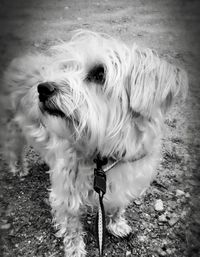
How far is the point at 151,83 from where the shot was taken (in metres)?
1.97

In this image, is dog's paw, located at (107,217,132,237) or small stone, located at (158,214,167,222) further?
small stone, located at (158,214,167,222)

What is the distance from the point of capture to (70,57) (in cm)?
221

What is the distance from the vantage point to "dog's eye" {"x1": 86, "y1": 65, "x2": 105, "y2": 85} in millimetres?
2014

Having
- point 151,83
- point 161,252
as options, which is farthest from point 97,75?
point 161,252

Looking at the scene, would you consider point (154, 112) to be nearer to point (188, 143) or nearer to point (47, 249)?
point (47, 249)

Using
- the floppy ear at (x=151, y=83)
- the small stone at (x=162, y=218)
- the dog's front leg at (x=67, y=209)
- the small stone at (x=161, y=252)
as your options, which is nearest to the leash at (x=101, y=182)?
the dog's front leg at (x=67, y=209)

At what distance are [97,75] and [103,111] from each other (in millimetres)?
280

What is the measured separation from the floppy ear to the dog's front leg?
872 millimetres

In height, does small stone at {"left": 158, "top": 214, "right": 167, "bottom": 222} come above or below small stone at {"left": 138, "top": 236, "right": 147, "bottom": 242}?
above

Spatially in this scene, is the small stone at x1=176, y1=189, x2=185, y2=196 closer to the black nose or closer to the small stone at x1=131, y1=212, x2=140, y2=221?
the small stone at x1=131, y1=212, x2=140, y2=221

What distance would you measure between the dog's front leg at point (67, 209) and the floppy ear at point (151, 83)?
0.87m

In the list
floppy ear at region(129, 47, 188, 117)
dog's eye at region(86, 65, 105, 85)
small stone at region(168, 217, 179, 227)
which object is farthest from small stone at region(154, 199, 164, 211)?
dog's eye at region(86, 65, 105, 85)

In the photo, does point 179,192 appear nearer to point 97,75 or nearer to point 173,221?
point 173,221

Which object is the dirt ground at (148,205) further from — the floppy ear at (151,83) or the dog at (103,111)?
the floppy ear at (151,83)
